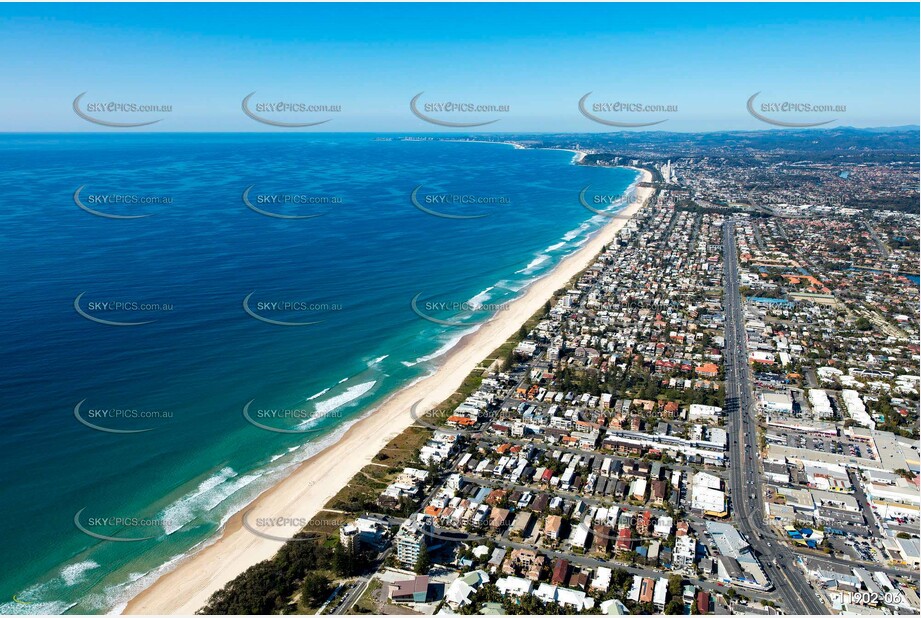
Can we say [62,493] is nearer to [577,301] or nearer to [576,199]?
[577,301]

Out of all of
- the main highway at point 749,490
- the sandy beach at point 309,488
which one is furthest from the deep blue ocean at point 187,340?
the main highway at point 749,490

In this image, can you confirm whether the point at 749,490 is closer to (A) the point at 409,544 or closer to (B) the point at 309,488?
(A) the point at 409,544

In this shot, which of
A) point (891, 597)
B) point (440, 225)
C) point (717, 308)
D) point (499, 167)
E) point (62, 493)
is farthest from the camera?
point (499, 167)

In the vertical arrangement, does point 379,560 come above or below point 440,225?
below

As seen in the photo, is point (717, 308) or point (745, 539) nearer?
point (745, 539)

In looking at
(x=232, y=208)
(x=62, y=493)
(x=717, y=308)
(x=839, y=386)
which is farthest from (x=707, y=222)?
(x=62, y=493)

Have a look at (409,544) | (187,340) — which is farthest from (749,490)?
(187,340)
